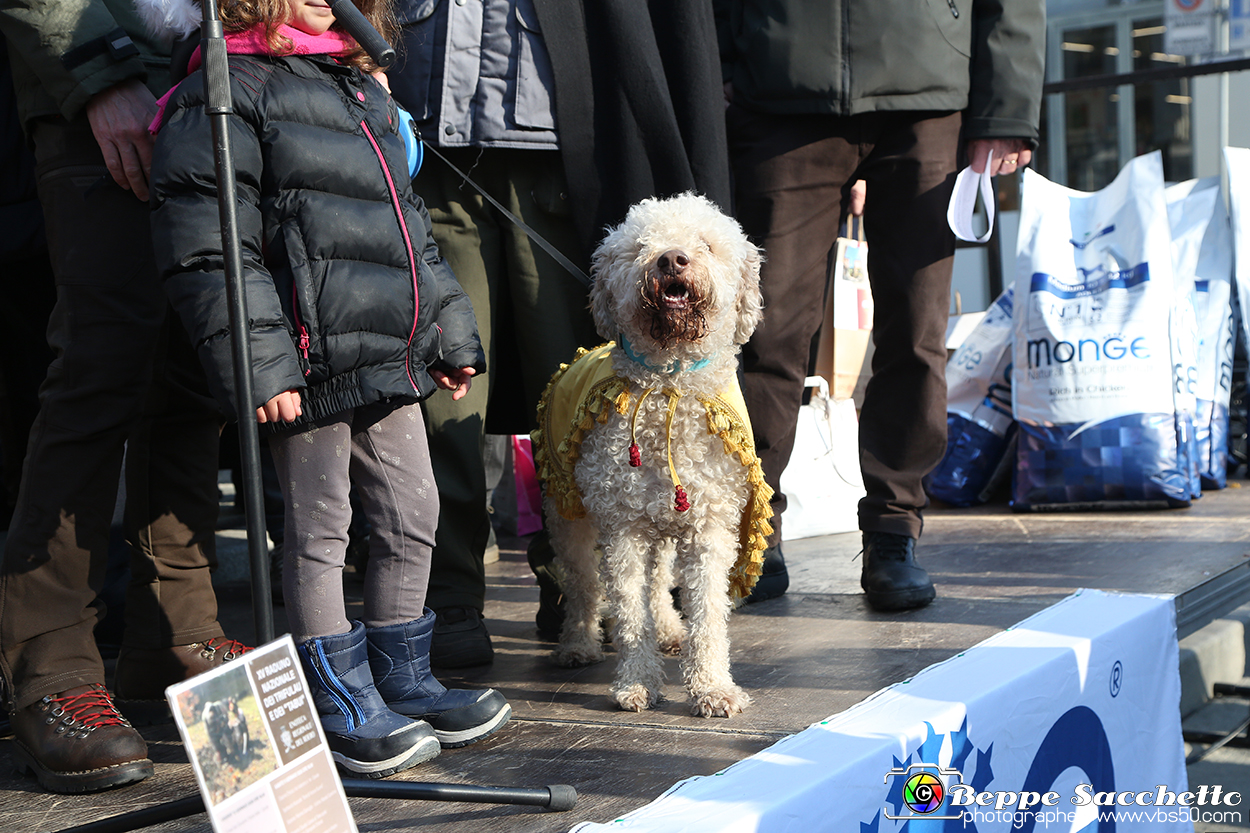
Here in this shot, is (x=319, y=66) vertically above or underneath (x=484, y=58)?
underneath

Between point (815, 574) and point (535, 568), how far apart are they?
107cm

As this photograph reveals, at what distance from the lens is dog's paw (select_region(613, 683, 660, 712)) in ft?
7.52

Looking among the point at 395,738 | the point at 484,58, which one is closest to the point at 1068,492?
the point at 484,58

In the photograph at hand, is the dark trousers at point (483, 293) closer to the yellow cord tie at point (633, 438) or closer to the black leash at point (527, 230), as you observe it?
the black leash at point (527, 230)

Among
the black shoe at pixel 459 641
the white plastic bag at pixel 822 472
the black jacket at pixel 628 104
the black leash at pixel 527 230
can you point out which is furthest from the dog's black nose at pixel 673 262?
the white plastic bag at pixel 822 472

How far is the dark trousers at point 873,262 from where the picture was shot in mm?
3080

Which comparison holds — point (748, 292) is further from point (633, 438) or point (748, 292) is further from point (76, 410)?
point (76, 410)

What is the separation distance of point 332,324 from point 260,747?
887 millimetres

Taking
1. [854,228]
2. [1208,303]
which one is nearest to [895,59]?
[854,228]

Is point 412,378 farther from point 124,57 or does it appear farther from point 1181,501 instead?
point 1181,501

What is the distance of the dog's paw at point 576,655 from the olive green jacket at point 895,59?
1576mm

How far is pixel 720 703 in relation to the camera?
2219 mm

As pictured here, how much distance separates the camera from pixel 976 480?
495 centimetres

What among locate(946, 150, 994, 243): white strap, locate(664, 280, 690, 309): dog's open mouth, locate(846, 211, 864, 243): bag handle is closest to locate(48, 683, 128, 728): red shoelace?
locate(664, 280, 690, 309): dog's open mouth
